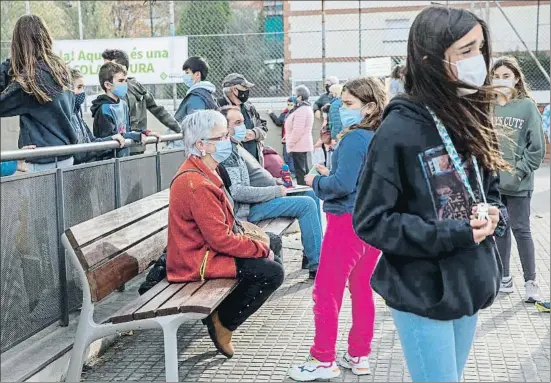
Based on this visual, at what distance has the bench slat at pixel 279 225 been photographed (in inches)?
248

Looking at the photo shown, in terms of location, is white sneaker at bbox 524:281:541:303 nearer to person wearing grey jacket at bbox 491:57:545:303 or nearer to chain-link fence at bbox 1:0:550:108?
person wearing grey jacket at bbox 491:57:545:303

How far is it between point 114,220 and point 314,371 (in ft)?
5.05

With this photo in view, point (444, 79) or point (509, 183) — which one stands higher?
point (444, 79)

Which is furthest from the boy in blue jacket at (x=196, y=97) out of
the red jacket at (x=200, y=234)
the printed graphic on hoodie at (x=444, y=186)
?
the printed graphic on hoodie at (x=444, y=186)

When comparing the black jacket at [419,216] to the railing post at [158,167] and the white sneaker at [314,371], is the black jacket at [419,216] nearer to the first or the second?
the white sneaker at [314,371]

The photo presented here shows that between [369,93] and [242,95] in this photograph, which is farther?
[242,95]

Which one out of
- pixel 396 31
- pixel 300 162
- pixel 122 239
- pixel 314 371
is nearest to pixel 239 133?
pixel 122 239

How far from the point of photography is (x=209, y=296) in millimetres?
4340

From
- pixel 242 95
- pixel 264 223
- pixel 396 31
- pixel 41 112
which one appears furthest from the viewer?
pixel 396 31

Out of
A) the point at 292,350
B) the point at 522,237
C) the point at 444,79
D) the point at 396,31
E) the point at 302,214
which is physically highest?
the point at 396,31

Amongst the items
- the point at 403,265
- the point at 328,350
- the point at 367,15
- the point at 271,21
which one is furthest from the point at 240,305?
the point at 271,21

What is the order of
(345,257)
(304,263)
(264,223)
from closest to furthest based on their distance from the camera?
(345,257)
(264,223)
(304,263)

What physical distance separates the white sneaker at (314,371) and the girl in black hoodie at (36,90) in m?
2.15

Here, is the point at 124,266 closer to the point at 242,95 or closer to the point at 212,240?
the point at 212,240
